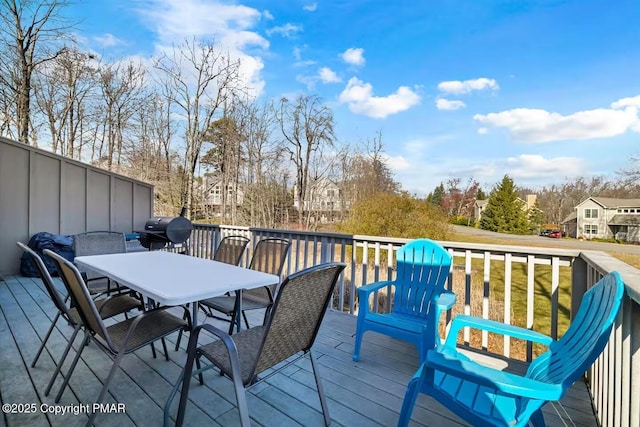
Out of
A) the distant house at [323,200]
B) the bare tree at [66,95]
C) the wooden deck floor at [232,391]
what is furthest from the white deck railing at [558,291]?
the bare tree at [66,95]

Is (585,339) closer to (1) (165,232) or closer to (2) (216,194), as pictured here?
(1) (165,232)

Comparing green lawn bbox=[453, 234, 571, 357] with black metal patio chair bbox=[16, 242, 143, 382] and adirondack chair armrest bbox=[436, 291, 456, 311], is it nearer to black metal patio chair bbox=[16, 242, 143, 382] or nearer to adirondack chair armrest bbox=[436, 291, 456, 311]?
adirondack chair armrest bbox=[436, 291, 456, 311]

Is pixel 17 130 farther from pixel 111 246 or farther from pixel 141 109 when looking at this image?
pixel 111 246

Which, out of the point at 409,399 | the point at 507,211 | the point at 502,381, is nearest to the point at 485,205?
the point at 507,211

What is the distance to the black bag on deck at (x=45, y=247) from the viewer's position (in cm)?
496

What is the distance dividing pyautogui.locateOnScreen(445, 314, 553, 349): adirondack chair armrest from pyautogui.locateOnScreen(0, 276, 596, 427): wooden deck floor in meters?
0.47

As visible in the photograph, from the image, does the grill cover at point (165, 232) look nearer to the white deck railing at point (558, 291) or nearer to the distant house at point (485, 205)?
the white deck railing at point (558, 291)

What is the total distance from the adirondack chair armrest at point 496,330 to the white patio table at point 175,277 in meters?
1.19

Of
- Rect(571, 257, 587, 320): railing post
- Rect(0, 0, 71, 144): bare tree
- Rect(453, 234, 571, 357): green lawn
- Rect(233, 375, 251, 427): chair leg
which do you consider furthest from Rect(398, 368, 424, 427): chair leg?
Rect(0, 0, 71, 144): bare tree

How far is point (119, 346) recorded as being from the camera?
1694 mm

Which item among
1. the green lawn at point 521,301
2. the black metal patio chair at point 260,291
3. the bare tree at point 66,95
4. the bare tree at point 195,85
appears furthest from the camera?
the bare tree at point 195,85

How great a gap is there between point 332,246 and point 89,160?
10.9m

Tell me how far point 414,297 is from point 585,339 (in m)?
1.55

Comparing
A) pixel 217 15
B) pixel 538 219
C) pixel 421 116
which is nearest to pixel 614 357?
pixel 217 15
